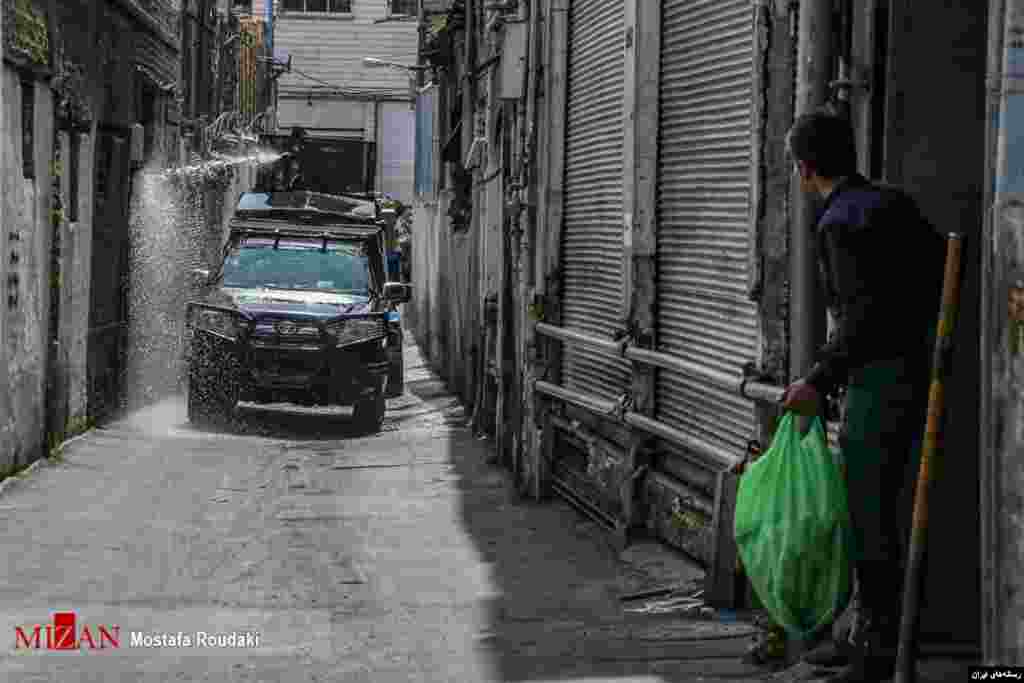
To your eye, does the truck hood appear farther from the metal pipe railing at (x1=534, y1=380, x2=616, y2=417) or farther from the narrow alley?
the metal pipe railing at (x1=534, y1=380, x2=616, y2=417)

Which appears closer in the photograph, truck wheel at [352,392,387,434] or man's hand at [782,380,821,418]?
man's hand at [782,380,821,418]

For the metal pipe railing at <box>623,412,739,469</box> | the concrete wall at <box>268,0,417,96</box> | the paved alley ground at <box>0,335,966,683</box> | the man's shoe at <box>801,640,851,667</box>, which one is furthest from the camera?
the concrete wall at <box>268,0,417,96</box>

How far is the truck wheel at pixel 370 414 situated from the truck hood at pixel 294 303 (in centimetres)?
90

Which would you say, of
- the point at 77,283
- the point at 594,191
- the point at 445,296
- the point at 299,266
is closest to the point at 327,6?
the point at 445,296

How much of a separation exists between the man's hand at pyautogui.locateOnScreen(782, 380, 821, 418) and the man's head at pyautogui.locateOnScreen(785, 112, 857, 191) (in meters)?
0.68

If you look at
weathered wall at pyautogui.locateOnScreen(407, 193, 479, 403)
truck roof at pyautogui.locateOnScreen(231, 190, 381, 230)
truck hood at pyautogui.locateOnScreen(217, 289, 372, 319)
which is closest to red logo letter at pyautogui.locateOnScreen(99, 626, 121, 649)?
truck hood at pyautogui.locateOnScreen(217, 289, 372, 319)

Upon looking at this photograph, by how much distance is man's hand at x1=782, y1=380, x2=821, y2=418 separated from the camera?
232 inches

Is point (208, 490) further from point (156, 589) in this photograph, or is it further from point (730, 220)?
point (730, 220)

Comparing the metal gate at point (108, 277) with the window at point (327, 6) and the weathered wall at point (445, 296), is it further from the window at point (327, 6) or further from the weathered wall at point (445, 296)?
the window at point (327, 6)

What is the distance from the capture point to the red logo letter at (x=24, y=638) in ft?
24.3

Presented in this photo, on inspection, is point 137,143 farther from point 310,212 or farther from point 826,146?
point 826,146

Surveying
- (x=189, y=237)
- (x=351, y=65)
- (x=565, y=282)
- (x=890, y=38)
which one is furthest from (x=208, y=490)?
(x=351, y=65)

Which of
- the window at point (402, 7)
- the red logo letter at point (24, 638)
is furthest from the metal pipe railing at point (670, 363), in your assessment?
the window at point (402, 7)

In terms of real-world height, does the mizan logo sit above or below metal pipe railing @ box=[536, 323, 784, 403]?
below
